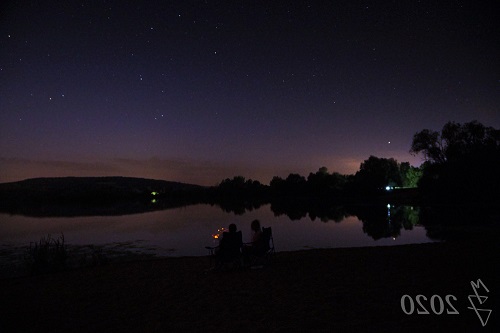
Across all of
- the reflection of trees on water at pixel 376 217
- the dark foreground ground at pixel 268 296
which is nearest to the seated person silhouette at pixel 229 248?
the dark foreground ground at pixel 268 296

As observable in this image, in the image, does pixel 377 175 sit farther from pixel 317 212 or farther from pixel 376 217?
pixel 376 217

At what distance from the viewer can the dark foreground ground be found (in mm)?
5430

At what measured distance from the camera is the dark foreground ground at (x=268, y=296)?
5.43 meters

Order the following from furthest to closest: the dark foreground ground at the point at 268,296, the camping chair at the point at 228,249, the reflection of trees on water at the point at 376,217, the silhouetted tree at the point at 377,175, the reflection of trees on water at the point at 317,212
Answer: the silhouetted tree at the point at 377,175 < the reflection of trees on water at the point at 317,212 < the reflection of trees on water at the point at 376,217 < the camping chair at the point at 228,249 < the dark foreground ground at the point at 268,296

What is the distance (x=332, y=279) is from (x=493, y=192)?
40.3m

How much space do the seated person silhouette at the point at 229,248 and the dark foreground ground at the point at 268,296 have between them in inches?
16.9

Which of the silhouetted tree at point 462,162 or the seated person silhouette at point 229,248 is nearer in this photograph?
the seated person silhouette at point 229,248

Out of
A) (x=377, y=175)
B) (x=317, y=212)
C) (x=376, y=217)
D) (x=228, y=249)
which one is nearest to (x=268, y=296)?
(x=228, y=249)

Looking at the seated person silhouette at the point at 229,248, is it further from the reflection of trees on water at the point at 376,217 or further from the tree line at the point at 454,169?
the tree line at the point at 454,169

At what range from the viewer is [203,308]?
641 cm

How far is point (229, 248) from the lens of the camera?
9.34 meters

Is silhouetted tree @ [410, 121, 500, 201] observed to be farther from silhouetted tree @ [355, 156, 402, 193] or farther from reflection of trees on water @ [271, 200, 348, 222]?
silhouetted tree @ [355, 156, 402, 193]

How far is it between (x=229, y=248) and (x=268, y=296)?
105 inches

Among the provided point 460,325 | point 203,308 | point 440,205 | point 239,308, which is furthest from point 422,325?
point 440,205
